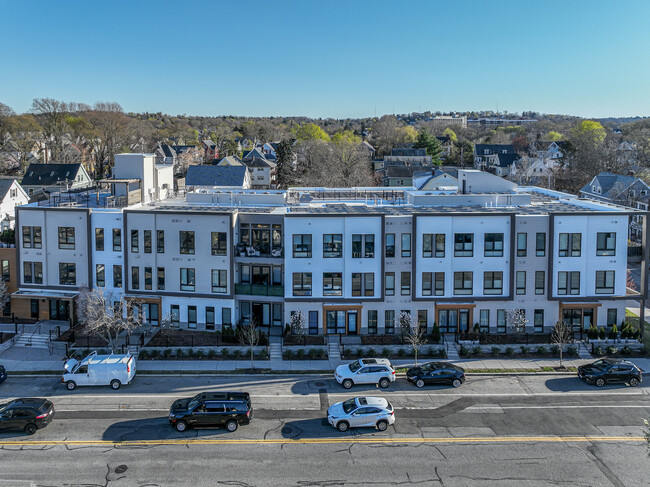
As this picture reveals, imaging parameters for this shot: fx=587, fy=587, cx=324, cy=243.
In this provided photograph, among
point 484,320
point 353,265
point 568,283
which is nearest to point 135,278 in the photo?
point 353,265

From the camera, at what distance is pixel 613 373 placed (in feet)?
116

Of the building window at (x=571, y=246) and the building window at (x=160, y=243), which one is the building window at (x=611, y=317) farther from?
the building window at (x=160, y=243)

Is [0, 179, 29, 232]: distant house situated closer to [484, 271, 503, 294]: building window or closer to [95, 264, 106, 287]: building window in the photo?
[95, 264, 106, 287]: building window

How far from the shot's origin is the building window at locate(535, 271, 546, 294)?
43.5 metres

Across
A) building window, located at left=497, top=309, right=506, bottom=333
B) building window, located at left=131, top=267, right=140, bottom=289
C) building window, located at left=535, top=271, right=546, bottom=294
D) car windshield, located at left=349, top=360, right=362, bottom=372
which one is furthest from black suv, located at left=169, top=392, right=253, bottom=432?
building window, located at left=535, top=271, right=546, bottom=294

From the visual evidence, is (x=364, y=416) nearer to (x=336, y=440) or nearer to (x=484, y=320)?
(x=336, y=440)

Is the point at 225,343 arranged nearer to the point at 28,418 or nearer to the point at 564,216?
the point at 28,418

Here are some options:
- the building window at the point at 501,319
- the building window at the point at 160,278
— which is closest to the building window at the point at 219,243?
the building window at the point at 160,278

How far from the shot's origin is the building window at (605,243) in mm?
43281

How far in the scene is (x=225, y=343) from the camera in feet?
138

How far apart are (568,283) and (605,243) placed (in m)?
4.04

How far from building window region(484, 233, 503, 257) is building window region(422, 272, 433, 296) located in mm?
4481

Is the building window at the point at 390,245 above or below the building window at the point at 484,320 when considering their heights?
above

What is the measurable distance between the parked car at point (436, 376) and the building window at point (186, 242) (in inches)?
750
